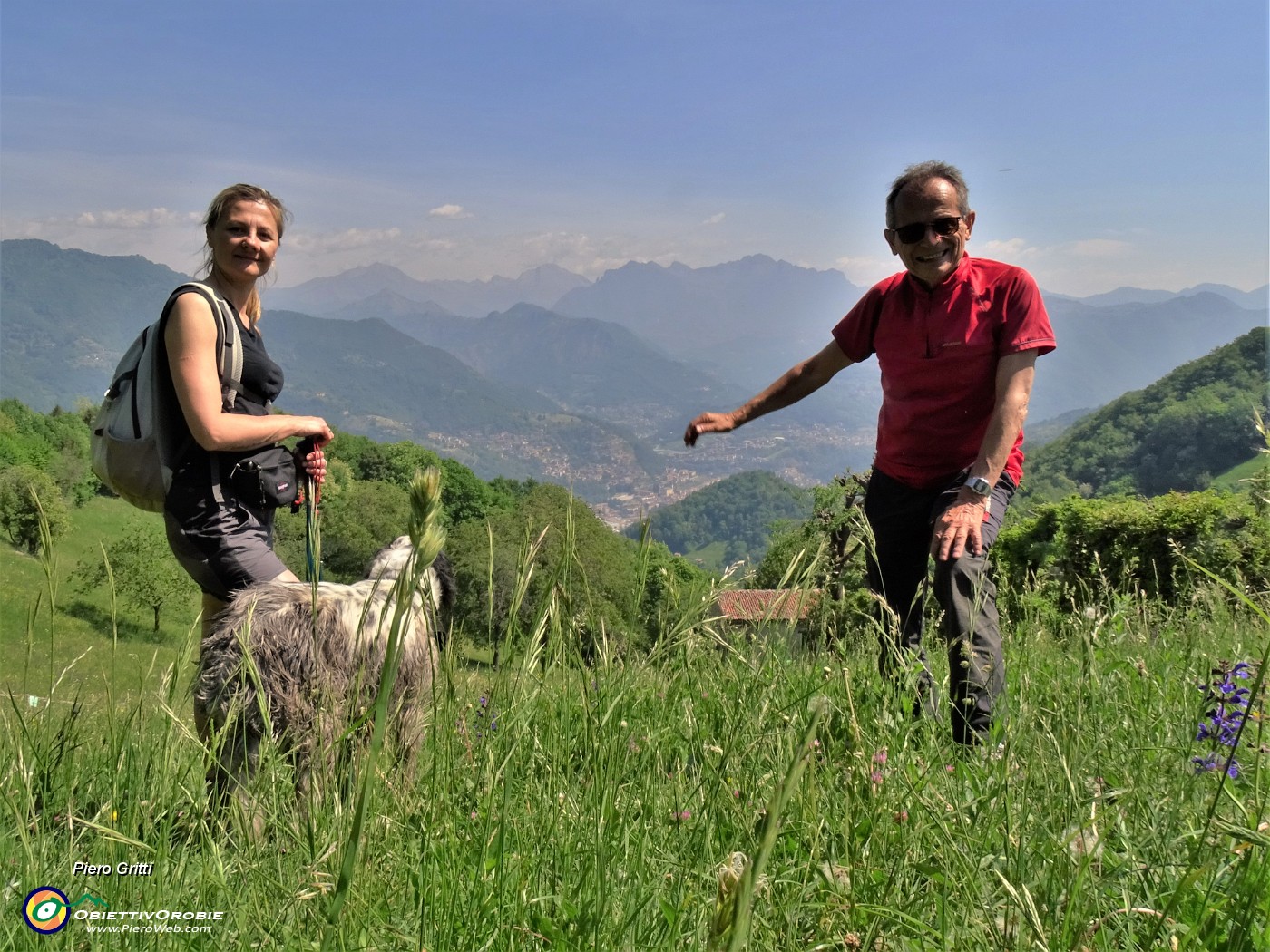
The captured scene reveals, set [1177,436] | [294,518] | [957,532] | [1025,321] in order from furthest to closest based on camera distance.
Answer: [1177,436] < [294,518] < [1025,321] < [957,532]

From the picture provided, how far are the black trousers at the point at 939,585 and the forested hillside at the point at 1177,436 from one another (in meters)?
94.0

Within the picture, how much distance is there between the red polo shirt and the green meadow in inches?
56.0

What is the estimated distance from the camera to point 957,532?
300 cm

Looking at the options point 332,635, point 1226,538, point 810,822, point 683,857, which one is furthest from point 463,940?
point 1226,538

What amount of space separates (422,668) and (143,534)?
226 feet

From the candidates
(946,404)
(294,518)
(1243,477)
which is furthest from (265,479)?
(294,518)

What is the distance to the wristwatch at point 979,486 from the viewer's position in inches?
121

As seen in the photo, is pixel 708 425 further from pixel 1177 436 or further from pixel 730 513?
pixel 730 513

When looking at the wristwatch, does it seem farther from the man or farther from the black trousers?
the black trousers

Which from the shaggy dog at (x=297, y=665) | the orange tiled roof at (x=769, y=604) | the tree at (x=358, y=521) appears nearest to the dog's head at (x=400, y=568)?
the shaggy dog at (x=297, y=665)

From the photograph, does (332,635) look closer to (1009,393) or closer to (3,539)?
(1009,393)

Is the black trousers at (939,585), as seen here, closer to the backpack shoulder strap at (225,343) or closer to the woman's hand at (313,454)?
the woman's hand at (313,454)

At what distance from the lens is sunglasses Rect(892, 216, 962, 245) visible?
3.36 m

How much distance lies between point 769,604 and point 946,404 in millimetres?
1897
